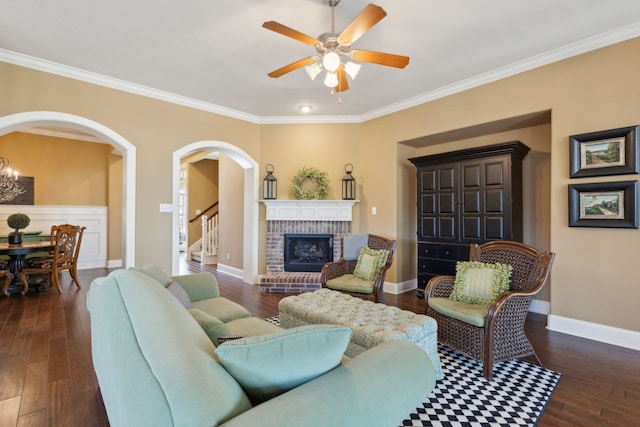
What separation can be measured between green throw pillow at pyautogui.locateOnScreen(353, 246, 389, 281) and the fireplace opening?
4.54 feet

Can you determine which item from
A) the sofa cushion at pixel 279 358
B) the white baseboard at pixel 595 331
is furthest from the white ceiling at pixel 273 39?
the white baseboard at pixel 595 331

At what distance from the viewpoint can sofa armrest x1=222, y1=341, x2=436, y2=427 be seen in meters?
0.86

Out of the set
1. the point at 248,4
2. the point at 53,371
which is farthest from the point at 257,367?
the point at 248,4

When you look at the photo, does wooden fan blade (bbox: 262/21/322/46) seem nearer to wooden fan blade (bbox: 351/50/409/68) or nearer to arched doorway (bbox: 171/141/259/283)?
wooden fan blade (bbox: 351/50/409/68)

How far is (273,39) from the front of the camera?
120 inches

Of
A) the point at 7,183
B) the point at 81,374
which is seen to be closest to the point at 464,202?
the point at 81,374

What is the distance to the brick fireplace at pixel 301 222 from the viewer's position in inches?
205

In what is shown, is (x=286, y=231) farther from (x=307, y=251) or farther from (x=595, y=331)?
(x=595, y=331)

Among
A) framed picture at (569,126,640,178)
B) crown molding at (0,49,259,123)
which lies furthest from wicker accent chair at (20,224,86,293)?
framed picture at (569,126,640,178)

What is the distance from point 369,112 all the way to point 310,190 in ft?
5.40

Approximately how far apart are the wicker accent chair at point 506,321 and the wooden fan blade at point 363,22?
227 cm

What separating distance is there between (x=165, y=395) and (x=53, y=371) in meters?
2.31

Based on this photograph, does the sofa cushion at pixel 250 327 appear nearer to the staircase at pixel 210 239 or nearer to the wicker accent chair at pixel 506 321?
the wicker accent chair at pixel 506 321

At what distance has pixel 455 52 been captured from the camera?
129 inches
